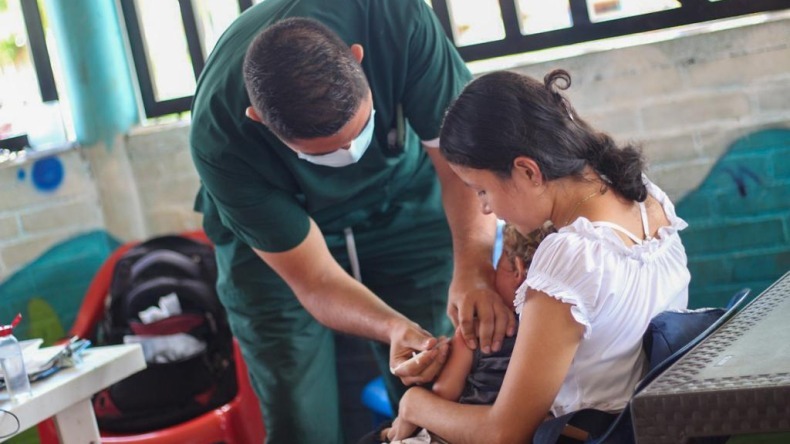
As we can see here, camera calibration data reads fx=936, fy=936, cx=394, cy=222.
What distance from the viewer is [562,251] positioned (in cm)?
140

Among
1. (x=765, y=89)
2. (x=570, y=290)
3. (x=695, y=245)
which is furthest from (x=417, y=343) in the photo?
(x=765, y=89)

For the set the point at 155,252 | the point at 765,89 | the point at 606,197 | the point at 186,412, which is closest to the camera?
the point at 606,197

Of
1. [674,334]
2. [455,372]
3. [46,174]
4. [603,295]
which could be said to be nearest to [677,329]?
[674,334]

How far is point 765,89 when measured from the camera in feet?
8.11

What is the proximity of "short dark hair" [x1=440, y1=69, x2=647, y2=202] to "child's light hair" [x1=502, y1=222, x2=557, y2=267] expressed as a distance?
0.13 m

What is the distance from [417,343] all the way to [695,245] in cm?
116

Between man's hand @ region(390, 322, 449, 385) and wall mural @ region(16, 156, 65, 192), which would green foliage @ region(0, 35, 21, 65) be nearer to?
wall mural @ region(16, 156, 65, 192)

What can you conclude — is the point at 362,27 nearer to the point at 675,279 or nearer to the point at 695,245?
the point at 675,279

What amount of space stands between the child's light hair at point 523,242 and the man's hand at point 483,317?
86 millimetres

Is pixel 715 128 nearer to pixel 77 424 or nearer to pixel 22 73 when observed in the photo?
pixel 77 424

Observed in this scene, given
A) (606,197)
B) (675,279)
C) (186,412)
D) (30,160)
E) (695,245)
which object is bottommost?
(186,412)

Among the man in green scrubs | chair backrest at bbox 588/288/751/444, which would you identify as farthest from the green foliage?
chair backrest at bbox 588/288/751/444

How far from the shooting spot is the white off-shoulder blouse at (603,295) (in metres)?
1.38

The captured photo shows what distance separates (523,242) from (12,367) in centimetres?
107
